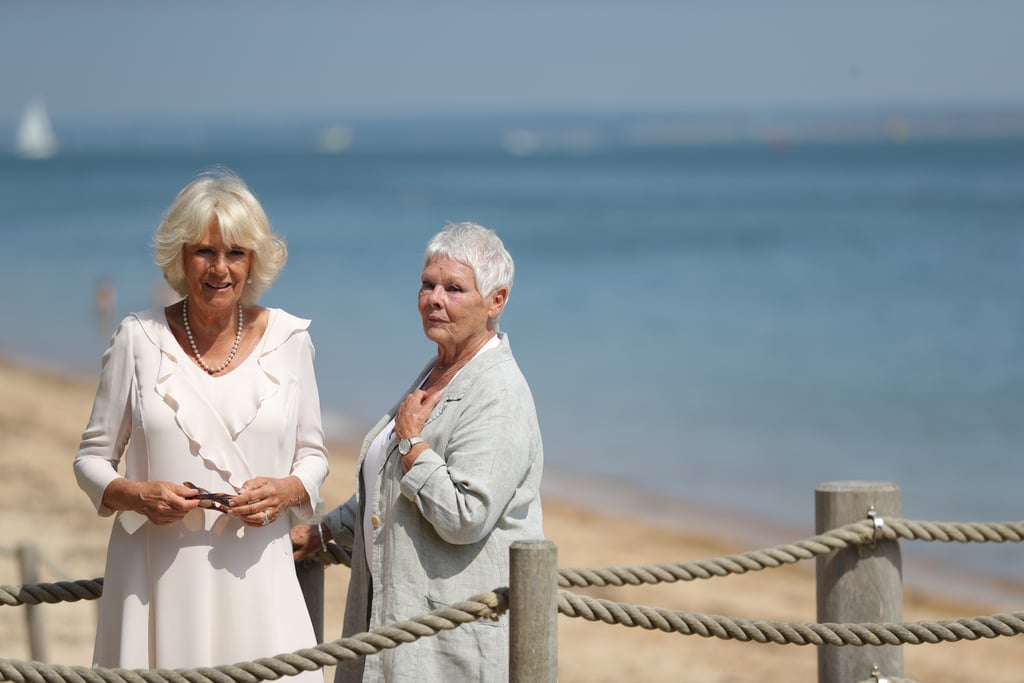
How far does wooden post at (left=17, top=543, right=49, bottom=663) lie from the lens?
5652mm

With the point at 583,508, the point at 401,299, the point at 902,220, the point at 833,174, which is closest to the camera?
the point at 583,508

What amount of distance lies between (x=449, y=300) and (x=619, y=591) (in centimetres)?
585

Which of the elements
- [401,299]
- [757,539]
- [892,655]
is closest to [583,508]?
[757,539]

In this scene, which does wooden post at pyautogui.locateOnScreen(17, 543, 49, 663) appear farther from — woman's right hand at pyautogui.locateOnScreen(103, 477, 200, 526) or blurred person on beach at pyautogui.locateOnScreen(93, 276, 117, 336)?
blurred person on beach at pyautogui.locateOnScreen(93, 276, 117, 336)

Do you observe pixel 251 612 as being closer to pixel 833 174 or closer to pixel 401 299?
pixel 401 299

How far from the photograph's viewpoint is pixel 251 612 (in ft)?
10.7

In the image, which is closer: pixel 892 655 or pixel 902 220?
pixel 892 655

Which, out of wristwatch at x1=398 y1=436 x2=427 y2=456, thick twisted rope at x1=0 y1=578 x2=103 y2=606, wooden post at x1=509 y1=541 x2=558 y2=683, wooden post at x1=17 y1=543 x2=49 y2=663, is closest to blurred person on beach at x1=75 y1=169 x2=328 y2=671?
thick twisted rope at x1=0 y1=578 x2=103 y2=606

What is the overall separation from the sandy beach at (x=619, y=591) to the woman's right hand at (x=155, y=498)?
2.48 metres

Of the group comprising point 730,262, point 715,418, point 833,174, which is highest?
point 833,174

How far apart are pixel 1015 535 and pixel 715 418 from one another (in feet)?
37.7

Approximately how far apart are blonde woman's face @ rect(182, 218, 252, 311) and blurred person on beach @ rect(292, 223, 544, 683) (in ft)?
1.60

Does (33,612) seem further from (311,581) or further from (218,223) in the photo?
(218,223)

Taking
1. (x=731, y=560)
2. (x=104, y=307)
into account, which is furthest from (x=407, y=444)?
(x=104, y=307)
